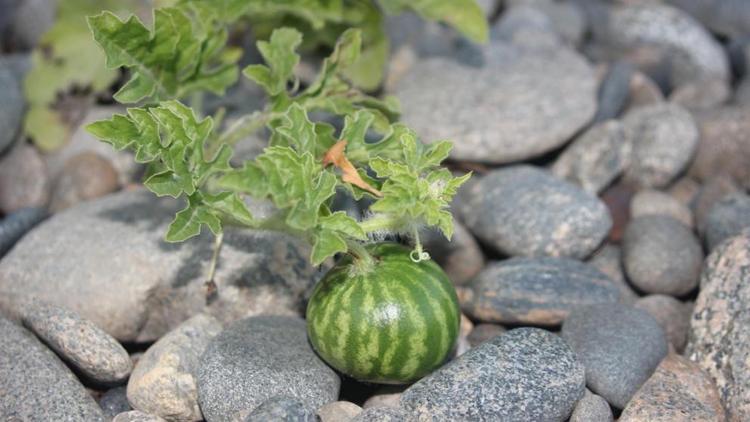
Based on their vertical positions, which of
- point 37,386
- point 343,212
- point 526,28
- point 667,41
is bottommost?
point 667,41

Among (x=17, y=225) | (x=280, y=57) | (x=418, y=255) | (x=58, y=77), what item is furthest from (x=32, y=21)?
(x=418, y=255)

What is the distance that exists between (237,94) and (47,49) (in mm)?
1309

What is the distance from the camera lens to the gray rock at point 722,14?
25.9 feet

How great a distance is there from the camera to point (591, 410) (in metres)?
3.96

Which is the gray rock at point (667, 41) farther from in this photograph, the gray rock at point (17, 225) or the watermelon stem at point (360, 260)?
the gray rock at point (17, 225)

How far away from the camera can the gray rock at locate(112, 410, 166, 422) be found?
3947 mm

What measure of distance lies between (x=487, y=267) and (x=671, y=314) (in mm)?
1011

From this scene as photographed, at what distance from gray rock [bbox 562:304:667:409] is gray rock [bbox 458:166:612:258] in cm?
64

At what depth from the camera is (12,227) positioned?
5.23 meters

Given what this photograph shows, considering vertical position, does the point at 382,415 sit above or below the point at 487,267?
above

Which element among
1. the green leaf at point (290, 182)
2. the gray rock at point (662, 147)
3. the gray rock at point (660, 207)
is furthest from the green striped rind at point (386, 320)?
the gray rock at point (662, 147)

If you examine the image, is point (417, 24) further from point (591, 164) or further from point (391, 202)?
point (391, 202)

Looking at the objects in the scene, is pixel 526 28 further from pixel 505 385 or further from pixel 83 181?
pixel 505 385

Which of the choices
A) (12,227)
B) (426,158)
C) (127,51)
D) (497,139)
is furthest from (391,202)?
(12,227)
